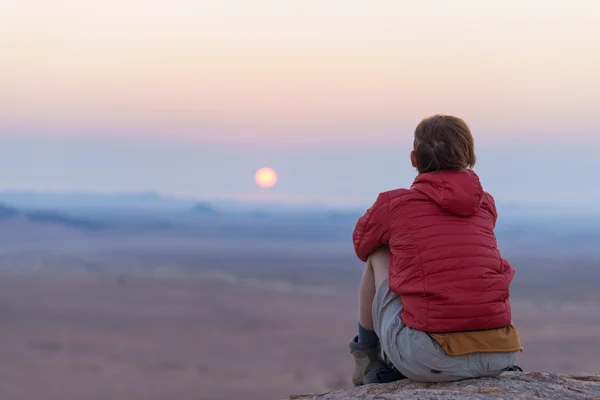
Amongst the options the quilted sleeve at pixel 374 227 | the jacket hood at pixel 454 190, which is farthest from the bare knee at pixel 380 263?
the jacket hood at pixel 454 190

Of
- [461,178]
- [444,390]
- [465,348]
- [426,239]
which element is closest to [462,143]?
[461,178]

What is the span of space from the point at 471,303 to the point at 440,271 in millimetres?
266

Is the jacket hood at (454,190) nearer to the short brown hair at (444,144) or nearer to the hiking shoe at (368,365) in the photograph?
the short brown hair at (444,144)

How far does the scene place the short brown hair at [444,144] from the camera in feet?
12.9

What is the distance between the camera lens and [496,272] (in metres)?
3.84

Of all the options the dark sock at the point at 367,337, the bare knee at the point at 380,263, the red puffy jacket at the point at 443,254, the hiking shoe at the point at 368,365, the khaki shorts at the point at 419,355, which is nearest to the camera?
the red puffy jacket at the point at 443,254

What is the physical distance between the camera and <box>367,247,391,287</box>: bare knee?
4.08 m

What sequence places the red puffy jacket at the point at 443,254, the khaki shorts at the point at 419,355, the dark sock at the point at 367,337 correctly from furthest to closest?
the dark sock at the point at 367,337, the khaki shorts at the point at 419,355, the red puffy jacket at the point at 443,254

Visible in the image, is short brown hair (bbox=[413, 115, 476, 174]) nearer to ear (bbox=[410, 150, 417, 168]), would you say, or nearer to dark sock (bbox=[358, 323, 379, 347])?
ear (bbox=[410, 150, 417, 168])

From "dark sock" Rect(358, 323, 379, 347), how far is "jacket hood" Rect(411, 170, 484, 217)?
3.47ft

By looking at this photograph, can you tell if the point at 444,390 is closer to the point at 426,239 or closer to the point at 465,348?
the point at 465,348

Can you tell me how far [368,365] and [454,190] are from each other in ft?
4.92

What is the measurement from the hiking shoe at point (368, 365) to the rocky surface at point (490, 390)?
87mm

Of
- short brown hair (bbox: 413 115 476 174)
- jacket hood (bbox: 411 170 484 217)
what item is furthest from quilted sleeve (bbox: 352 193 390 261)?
short brown hair (bbox: 413 115 476 174)
